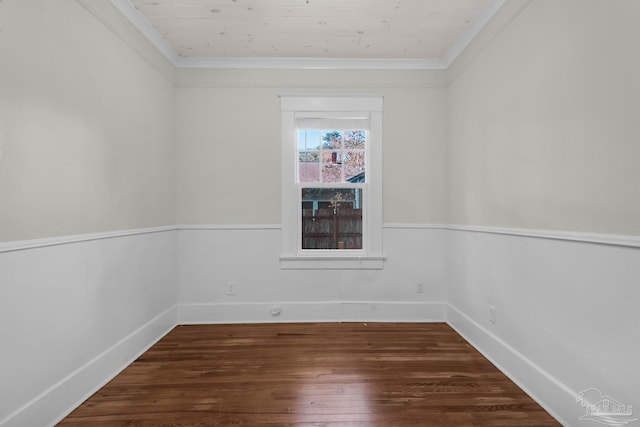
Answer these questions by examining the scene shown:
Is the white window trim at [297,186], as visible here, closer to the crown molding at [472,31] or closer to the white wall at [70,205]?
the crown molding at [472,31]

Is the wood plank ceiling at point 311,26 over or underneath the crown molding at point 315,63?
over

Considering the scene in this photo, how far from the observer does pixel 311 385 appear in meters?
2.25

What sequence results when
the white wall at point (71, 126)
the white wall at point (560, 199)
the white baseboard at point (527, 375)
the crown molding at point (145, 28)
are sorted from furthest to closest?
the crown molding at point (145, 28) → the white baseboard at point (527, 375) → the white wall at point (71, 126) → the white wall at point (560, 199)

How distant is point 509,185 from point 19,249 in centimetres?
292

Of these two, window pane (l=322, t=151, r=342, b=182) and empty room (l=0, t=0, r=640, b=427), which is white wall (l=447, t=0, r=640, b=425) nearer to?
empty room (l=0, t=0, r=640, b=427)

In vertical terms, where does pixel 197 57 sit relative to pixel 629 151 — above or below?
above

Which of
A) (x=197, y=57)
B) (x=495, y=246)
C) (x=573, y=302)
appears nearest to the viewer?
(x=573, y=302)

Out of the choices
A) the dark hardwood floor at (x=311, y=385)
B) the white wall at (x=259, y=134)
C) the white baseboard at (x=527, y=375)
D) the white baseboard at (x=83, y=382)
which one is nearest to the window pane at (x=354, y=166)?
the white wall at (x=259, y=134)

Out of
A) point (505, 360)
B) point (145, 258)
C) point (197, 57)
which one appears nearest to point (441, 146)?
point (505, 360)

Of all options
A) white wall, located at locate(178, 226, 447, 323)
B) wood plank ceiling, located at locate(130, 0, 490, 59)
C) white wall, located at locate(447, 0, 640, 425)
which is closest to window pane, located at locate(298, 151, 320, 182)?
white wall, located at locate(178, 226, 447, 323)

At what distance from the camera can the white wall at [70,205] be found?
1.64 metres

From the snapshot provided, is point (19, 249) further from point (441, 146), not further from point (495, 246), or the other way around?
point (441, 146)

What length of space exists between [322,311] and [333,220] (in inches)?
38.0

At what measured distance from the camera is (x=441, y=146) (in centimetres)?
357
